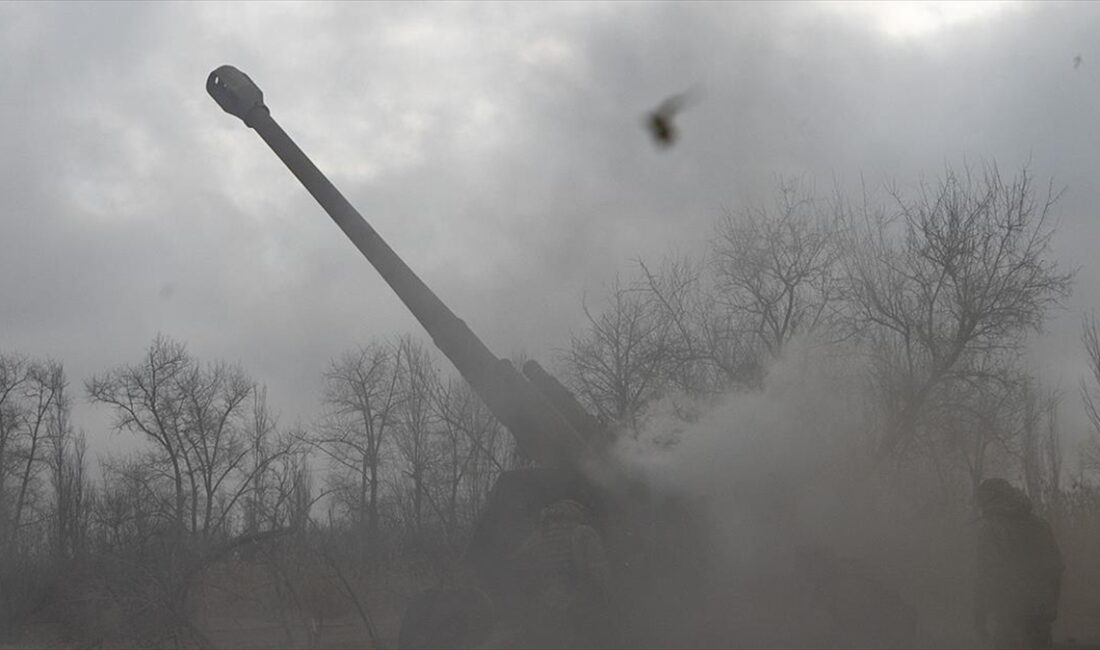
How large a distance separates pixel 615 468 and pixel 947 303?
1114cm

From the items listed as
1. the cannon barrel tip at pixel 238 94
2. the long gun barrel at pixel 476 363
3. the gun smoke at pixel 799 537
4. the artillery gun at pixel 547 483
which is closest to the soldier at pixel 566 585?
the artillery gun at pixel 547 483

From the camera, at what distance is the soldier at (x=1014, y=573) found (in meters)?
12.7

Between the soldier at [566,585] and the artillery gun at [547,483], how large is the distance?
0.40 metres

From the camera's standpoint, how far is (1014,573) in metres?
12.7

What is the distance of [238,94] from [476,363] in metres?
4.92

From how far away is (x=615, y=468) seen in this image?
12.9 m

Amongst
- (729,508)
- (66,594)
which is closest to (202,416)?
(66,594)

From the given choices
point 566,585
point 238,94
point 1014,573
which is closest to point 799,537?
point 1014,573

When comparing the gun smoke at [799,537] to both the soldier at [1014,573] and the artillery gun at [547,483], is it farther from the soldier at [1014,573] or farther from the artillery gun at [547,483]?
the soldier at [1014,573]

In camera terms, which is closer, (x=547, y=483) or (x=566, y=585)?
(x=566, y=585)

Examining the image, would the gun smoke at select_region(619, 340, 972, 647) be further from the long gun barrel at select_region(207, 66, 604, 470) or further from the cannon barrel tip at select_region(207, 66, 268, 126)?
the cannon barrel tip at select_region(207, 66, 268, 126)

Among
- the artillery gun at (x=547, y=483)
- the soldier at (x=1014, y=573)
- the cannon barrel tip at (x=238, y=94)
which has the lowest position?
the soldier at (x=1014, y=573)

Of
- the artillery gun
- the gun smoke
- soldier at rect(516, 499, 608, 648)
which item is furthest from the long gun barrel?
soldier at rect(516, 499, 608, 648)

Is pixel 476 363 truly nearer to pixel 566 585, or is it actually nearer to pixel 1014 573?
pixel 566 585
